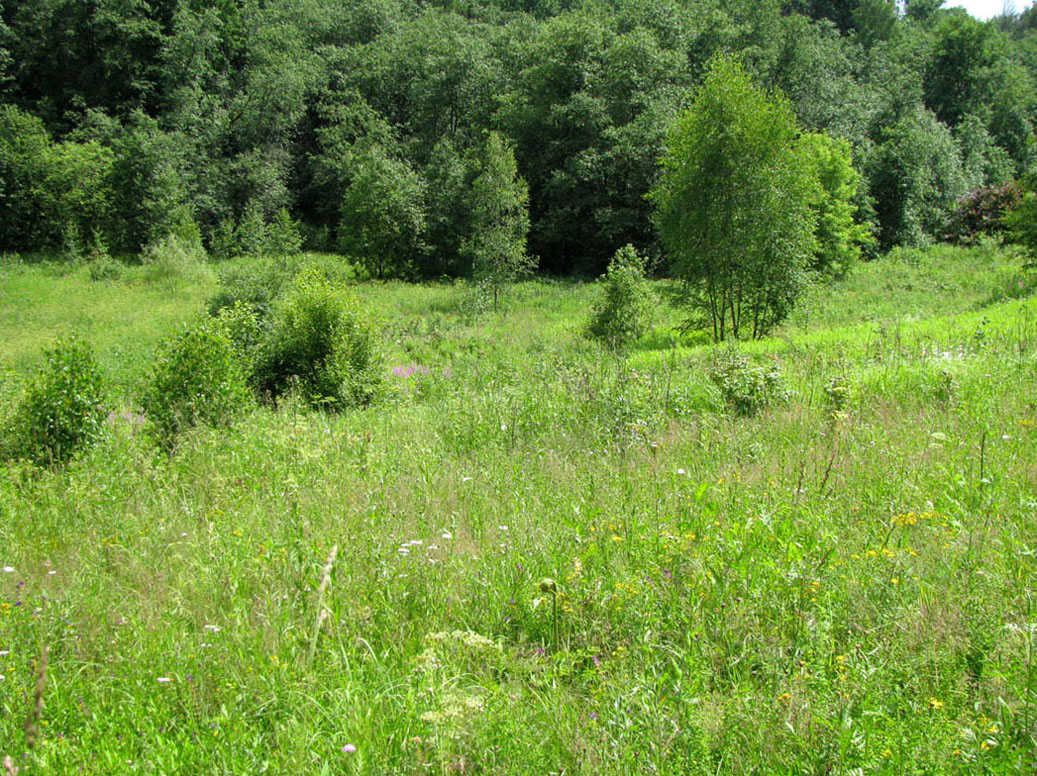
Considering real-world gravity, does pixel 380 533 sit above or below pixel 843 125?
below

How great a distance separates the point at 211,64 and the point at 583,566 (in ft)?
193

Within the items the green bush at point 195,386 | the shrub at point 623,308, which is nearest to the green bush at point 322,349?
the green bush at point 195,386

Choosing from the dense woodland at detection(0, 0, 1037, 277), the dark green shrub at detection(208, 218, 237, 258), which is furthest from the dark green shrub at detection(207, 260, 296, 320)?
the dark green shrub at detection(208, 218, 237, 258)

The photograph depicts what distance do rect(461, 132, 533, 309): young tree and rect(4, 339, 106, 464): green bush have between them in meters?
21.3

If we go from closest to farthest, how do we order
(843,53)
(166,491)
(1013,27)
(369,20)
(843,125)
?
(166,491), (843,125), (843,53), (369,20), (1013,27)

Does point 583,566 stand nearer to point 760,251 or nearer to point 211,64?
point 760,251

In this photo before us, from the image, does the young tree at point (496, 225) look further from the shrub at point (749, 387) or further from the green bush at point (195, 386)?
the shrub at point (749, 387)

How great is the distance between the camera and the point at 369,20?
5672 centimetres

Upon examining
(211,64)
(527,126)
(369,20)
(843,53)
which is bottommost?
(527,126)

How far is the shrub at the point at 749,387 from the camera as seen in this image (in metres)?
6.12

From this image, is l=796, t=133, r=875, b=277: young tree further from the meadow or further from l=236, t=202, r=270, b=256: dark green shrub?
l=236, t=202, r=270, b=256: dark green shrub

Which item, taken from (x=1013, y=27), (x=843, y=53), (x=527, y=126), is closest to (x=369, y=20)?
(x=527, y=126)

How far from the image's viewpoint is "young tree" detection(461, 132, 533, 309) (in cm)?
2764

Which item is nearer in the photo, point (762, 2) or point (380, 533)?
point (380, 533)
